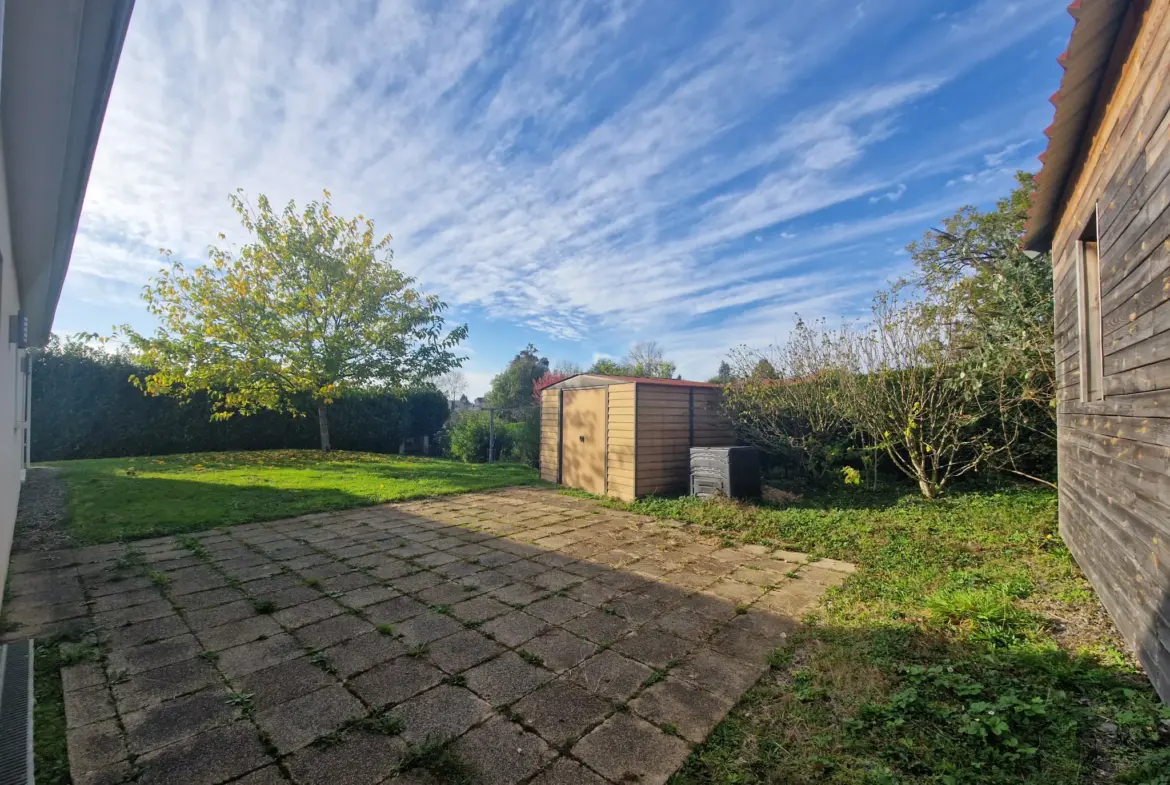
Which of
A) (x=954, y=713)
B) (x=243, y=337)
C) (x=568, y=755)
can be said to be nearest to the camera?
(x=568, y=755)

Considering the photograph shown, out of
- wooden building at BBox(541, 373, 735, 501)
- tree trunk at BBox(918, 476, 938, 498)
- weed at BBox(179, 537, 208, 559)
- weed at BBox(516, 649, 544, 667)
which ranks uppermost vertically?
wooden building at BBox(541, 373, 735, 501)

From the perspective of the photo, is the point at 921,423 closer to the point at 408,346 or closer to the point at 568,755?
the point at 568,755

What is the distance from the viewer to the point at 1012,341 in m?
5.25

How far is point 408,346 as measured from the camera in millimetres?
13125

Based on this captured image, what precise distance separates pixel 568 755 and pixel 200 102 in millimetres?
5367

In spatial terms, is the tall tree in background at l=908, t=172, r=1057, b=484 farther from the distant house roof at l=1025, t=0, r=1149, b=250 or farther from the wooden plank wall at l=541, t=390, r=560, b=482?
the wooden plank wall at l=541, t=390, r=560, b=482

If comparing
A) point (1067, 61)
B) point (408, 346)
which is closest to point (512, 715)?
point (1067, 61)

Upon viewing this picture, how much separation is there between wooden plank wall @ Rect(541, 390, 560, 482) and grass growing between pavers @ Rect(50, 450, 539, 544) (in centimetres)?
32

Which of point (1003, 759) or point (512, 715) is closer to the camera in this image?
point (1003, 759)

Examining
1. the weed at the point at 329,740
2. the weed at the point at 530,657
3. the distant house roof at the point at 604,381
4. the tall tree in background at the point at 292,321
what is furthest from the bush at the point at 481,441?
the weed at the point at 329,740

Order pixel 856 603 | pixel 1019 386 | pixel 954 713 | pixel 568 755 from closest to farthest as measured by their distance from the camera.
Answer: pixel 568 755 < pixel 954 713 < pixel 856 603 < pixel 1019 386

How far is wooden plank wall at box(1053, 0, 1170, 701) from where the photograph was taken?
1888mm

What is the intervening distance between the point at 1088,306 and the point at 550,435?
6977 millimetres

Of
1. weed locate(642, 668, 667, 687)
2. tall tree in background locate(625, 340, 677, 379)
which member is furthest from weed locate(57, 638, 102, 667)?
tall tree in background locate(625, 340, 677, 379)
